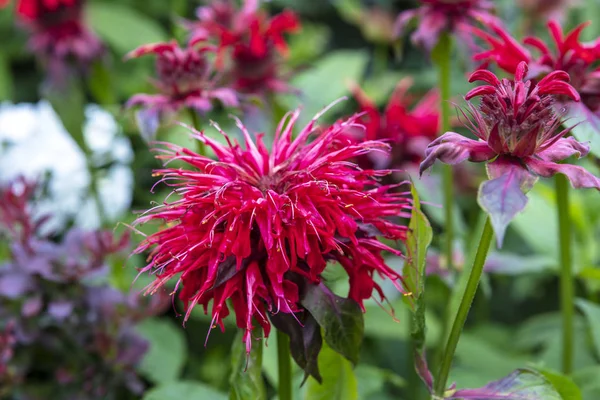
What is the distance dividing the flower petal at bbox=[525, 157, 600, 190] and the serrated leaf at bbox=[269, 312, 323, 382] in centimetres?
18

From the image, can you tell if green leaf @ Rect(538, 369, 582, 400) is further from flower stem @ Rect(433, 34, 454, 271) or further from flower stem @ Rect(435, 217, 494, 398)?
flower stem @ Rect(433, 34, 454, 271)

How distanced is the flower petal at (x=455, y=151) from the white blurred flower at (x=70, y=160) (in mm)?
796

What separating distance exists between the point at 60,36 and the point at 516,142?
91 cm

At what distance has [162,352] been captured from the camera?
0.92 meters

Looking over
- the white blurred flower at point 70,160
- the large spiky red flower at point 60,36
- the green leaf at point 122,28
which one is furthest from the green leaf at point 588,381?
the green leaf at point 122,28

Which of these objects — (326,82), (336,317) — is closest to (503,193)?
(336,317)

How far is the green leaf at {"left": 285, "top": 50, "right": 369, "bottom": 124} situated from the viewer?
3.79ft

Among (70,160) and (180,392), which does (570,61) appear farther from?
(70,160)

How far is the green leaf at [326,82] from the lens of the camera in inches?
45.4

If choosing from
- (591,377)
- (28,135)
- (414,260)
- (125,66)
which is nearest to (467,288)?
(414,260)

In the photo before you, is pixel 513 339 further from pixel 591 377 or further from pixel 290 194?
pixel 290 194

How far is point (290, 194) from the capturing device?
48 centimetres

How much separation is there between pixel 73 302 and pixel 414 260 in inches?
17.6

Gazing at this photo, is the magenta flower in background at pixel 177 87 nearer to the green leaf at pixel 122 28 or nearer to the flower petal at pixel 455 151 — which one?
the flower petal at pixel 455 151
